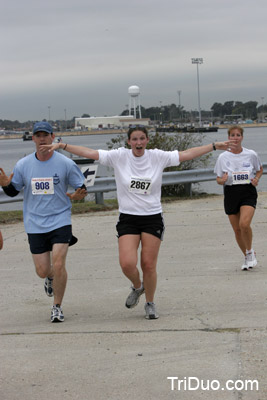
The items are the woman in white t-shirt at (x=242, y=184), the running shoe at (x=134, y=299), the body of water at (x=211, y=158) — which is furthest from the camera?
the body of water at (x=211, y=158)

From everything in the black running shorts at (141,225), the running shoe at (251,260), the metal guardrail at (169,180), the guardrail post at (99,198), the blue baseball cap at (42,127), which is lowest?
the running shoe at (251,260)

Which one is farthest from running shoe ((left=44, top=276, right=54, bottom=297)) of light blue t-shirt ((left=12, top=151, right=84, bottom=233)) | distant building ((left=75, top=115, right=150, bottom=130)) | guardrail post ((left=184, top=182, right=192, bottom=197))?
distant building ((left=75, top=115, right=150, bottom=130))

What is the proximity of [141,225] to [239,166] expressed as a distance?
251 cm

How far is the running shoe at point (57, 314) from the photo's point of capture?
6910mm

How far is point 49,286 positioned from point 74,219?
6723 millimetres

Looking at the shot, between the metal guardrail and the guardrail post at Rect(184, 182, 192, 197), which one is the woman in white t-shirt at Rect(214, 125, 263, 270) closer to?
the metal guardrail

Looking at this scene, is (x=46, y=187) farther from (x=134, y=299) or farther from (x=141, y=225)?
(x=134, y=299)

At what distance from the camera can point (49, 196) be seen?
6883 millimetres

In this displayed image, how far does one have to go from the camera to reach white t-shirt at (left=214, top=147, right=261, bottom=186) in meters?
8.96

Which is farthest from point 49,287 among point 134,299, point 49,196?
point 49,196

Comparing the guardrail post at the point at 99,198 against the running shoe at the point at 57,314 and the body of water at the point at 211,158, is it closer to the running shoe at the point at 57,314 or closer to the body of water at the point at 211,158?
the body of water at the point at 211,158

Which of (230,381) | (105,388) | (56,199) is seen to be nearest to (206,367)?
(230,381)

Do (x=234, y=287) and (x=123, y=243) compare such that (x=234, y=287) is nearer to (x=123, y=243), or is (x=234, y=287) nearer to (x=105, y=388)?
(x=123, y=243)

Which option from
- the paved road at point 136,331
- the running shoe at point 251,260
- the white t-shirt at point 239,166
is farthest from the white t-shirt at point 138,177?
the running shoe at point 251,260
